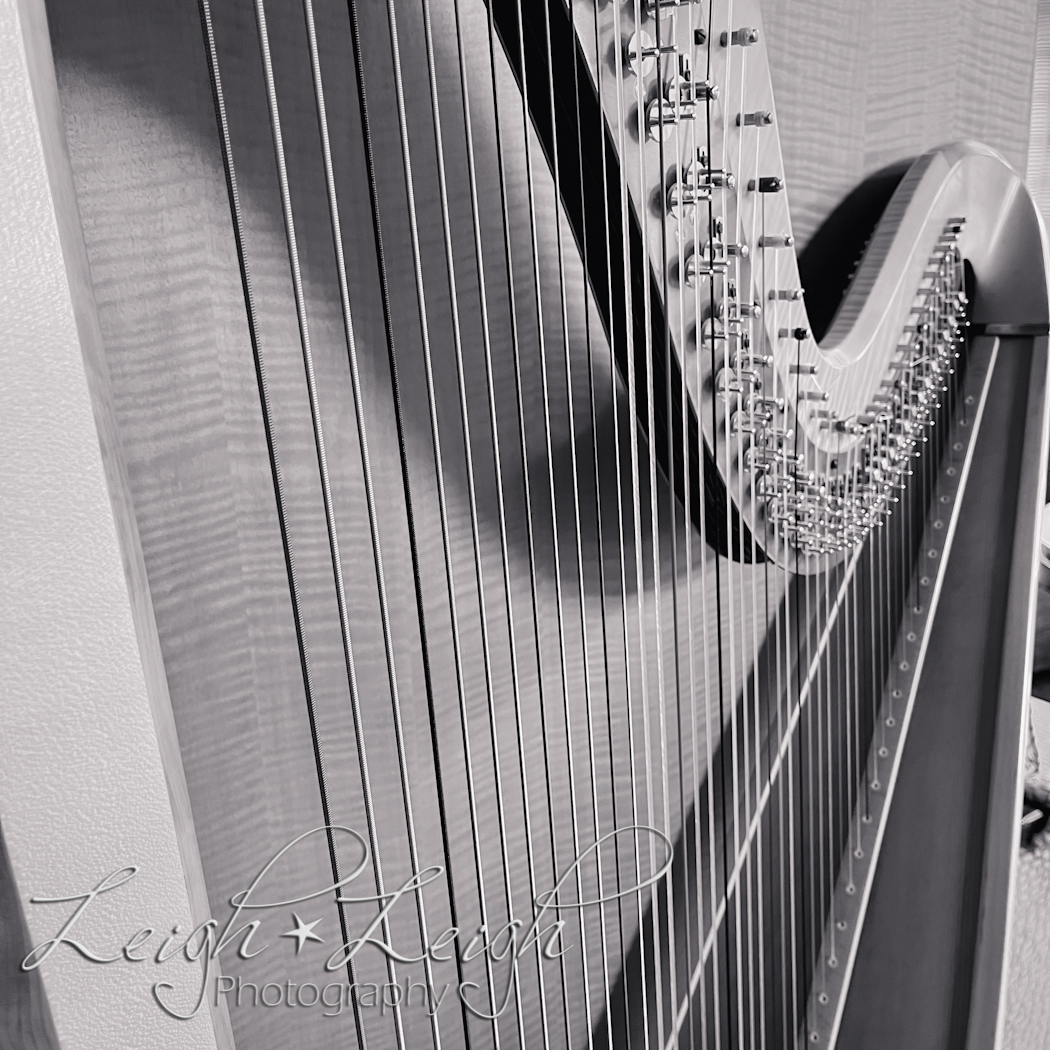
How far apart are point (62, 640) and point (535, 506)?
1.94 ft

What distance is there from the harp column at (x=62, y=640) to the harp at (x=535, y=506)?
0.6 inches

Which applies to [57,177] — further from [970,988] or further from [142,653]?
[970,988]

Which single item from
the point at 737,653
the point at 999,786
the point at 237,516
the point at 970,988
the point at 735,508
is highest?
the point at 237,516

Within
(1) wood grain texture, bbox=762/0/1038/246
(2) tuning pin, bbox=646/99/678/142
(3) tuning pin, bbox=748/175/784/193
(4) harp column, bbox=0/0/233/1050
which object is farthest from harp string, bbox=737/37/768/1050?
(4) harp column, bbox=0/0/233/1050

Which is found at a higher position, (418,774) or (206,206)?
(206,206)

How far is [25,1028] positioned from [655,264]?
1.75 feet

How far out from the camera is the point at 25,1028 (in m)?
0.26

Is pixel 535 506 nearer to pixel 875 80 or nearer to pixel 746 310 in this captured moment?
pixel 746 310

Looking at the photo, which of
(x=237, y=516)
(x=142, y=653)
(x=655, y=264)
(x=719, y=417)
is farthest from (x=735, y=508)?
(x=142, y=653)

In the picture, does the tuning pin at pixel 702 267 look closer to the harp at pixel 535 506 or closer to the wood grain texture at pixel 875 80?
the harp at pixel 535 506

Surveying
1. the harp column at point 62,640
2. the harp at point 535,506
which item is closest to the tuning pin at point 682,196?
the harp at point 535,506

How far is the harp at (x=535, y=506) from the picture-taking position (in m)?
0.51

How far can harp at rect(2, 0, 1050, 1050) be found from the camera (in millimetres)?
509

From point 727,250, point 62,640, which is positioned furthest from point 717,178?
point 62,640
